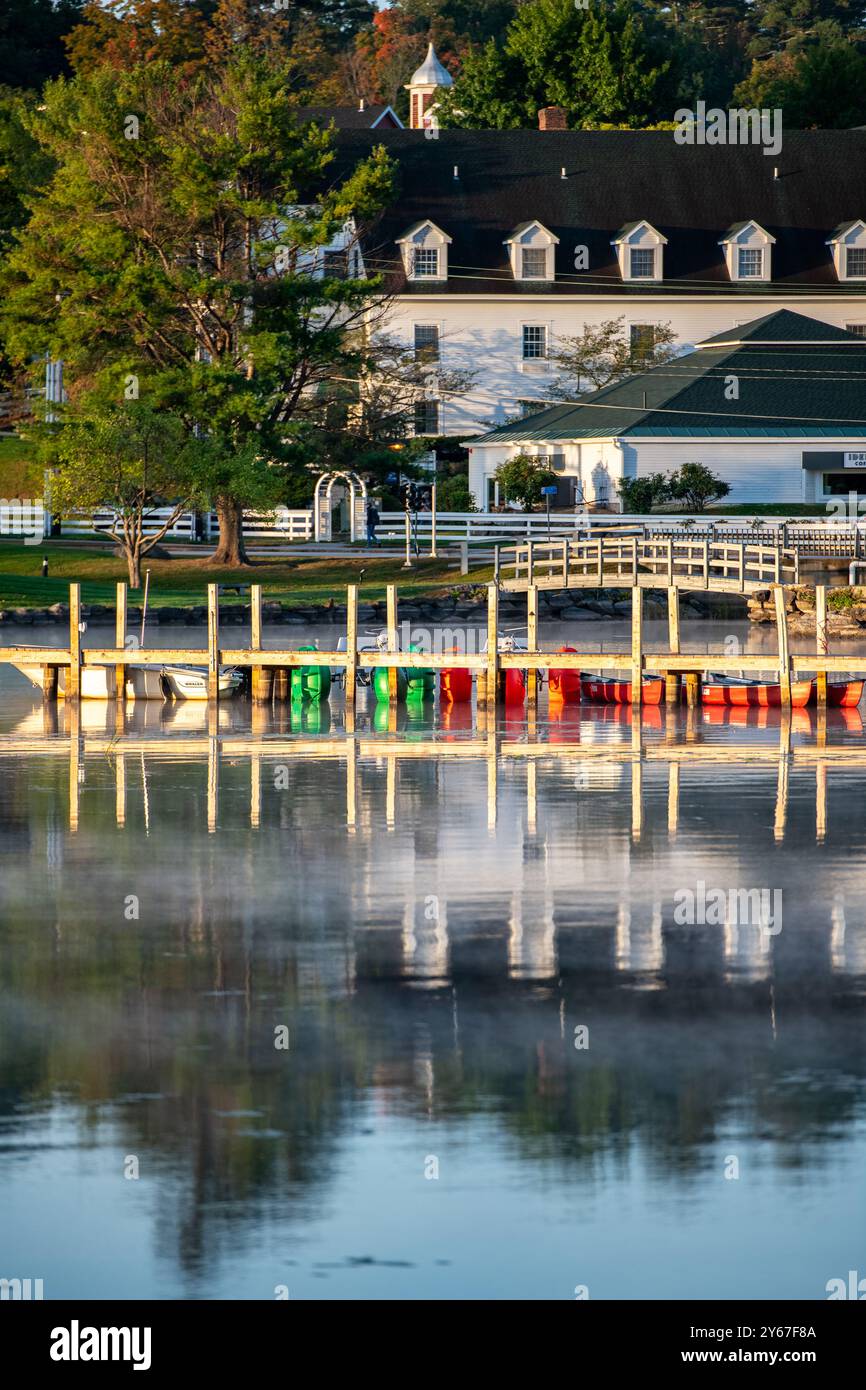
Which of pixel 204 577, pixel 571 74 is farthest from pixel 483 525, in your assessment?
pixel 571 74

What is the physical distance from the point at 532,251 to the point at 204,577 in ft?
89.2

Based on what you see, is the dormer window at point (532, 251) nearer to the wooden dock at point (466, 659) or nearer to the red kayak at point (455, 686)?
the wooden dock at point (466, 659)

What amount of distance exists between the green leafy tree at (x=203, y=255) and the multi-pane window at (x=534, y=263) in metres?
17.9

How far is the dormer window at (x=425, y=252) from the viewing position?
275ft

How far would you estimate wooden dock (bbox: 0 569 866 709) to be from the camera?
1522 inches

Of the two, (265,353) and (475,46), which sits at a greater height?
(475,46)

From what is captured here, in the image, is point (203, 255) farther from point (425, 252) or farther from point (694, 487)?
point (425, 252)

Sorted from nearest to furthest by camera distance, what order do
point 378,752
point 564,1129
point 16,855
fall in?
point 564,1129, point 16,855, point 378,752

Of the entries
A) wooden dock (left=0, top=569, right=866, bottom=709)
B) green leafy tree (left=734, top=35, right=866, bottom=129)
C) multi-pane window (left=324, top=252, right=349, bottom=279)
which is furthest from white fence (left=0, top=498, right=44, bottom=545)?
green leafy tree (left=734, top=35, right=866, bottom=129)

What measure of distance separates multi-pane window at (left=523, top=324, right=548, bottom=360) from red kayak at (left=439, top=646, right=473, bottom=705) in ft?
137

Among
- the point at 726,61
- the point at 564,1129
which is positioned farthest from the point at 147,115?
the point at 726,61

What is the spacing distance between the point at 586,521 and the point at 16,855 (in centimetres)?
4383
